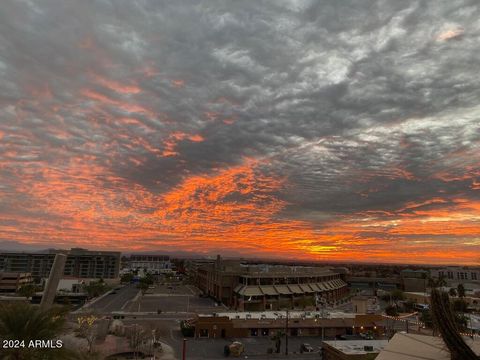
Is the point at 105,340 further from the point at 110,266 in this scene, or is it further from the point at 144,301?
the point at 110,266

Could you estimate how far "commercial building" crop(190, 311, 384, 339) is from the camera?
72.7 m

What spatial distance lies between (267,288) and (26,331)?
101033 millimetres

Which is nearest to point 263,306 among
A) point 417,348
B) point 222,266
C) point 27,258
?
point 222,266

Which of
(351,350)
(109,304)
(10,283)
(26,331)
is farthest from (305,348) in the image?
(10,283)

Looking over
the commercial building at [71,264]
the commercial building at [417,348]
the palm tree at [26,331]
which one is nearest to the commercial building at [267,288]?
the commercial building at [71,264]

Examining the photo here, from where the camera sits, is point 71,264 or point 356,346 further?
point 71,264

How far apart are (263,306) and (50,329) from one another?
95.1m

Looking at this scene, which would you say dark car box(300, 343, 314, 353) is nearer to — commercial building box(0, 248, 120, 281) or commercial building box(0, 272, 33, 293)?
commercial building box(0, 272, 33, 293)

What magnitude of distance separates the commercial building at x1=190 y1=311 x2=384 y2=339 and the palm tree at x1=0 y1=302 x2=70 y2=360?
2171 inches

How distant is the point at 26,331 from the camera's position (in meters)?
20.1

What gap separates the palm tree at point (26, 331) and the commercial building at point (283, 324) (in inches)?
2171

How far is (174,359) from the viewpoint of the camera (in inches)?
2158

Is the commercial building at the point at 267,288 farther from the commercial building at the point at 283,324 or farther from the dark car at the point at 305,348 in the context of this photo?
the dark car at the point at 305,348

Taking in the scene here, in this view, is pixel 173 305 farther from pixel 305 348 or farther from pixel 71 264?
pixel 71 264
